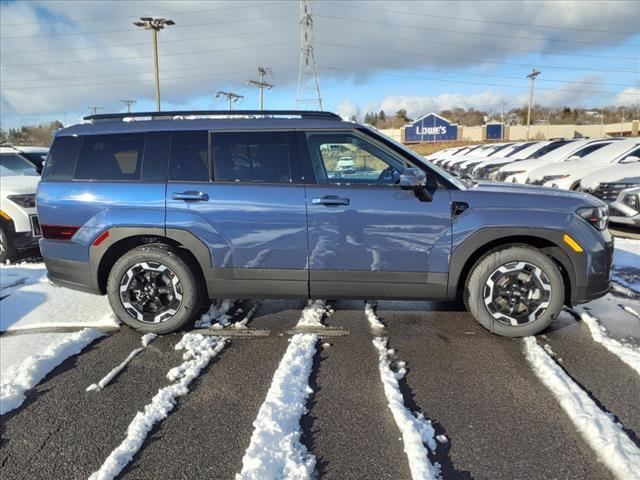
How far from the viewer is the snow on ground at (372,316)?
4164mm

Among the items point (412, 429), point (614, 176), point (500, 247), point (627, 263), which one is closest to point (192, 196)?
point (412, 429)

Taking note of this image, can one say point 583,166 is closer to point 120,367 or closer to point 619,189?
point 619,189

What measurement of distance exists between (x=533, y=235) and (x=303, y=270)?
6.40 feet

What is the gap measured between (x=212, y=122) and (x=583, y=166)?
9502 mm

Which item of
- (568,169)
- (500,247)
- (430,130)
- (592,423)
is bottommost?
(592,423)

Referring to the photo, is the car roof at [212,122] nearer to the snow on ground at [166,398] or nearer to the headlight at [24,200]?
the snow on ground at [166,398]

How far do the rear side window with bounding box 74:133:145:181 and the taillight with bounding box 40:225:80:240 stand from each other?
1.52 feet

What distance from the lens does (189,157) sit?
3.96 metres

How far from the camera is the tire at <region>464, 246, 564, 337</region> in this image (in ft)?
12.3

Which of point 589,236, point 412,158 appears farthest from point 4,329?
point 589,236

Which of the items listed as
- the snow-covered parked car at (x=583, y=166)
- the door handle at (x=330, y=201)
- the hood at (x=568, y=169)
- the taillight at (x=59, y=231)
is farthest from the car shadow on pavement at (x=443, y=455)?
the hood at (x=568, y=169)

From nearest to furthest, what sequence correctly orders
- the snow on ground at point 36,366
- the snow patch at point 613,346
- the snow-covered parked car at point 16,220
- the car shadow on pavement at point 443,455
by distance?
the car shadow on pavement at point 443,455 < the snow on ground at point 36,366 < the snow patch at point 613,346 < the snow-covered parked car at point 16,220

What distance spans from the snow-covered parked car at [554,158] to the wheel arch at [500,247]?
8.41m

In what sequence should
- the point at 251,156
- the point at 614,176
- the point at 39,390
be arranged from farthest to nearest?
the point at 614,176, the point at 251,156, the point at 39,390
